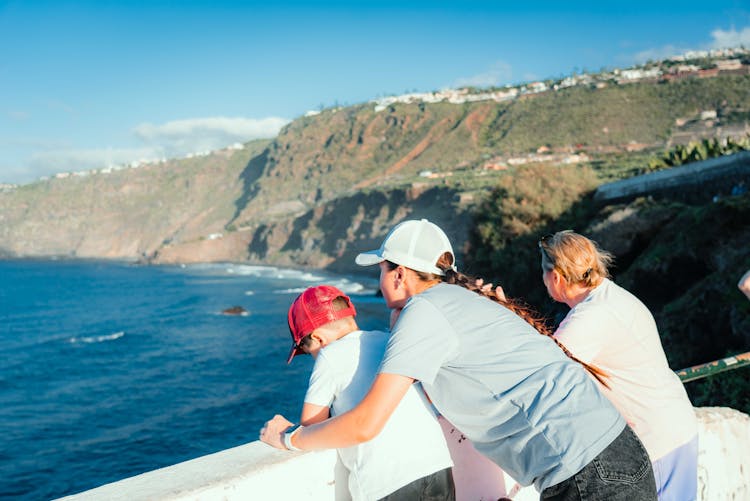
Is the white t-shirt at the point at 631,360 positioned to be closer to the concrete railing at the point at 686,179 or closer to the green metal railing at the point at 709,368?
the green metal railing at the point at 709,368

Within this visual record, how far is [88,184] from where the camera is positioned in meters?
181

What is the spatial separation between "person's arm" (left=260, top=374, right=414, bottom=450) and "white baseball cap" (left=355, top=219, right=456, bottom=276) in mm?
496

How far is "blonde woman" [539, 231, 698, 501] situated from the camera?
2436mm

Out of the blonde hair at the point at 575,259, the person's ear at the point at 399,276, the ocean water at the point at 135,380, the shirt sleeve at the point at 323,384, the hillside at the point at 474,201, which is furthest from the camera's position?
the ocean water at the point at 135,380

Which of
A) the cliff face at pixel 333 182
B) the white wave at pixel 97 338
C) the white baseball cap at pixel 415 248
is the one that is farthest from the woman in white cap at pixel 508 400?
the white wave at pixel 97 338

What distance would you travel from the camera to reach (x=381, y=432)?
209cm

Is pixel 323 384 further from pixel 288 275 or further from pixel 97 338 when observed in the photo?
pixel 288 275

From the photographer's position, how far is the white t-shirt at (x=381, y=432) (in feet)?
6.77

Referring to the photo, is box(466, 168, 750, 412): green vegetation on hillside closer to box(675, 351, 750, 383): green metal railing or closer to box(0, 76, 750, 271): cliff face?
box(675, 351, 750, 383): green metal railing

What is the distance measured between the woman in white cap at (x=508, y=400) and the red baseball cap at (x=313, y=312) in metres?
0.42

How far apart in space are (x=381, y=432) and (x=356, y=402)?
17 cm

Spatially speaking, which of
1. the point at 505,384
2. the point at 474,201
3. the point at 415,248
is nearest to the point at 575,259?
the point at 415,248

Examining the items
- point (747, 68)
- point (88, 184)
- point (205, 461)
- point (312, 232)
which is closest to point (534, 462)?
point (205, 461)

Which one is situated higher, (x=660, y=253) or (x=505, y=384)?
(x=505, y=384)
